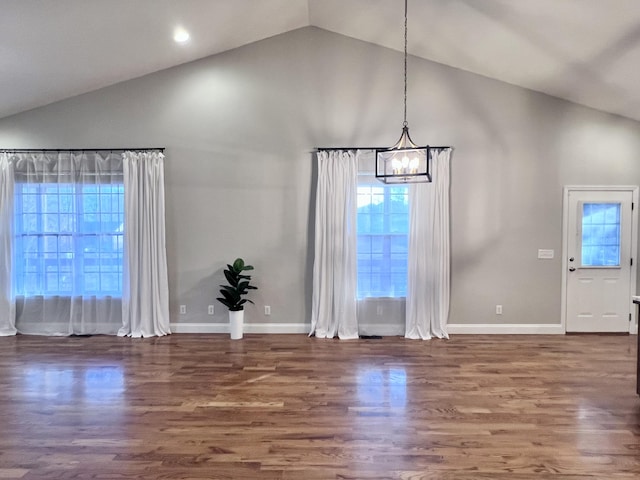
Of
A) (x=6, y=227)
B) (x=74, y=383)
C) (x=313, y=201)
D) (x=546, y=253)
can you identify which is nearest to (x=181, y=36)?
(x=313, y=201)

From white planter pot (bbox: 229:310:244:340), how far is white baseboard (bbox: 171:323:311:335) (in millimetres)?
267

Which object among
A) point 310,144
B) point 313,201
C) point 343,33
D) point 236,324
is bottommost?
point 236,324

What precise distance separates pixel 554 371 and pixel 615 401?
2.28ft

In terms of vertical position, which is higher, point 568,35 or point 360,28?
point 360,28

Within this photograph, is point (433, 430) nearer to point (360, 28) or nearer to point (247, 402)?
point (247, 402)

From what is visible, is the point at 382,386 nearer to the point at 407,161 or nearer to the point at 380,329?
the point at 380,329

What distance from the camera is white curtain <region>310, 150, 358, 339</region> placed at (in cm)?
518

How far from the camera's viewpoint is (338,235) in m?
5.19

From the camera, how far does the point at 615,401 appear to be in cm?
327

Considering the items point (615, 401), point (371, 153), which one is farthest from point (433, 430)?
point (371, 153)

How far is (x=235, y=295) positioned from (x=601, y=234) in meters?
4.91

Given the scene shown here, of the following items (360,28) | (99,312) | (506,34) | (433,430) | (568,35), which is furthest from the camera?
(99,312)

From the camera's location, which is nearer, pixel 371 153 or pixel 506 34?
pixel 506 34

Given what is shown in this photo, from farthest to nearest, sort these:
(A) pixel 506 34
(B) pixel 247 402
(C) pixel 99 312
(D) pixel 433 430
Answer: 1. (C) pixel 99 312
2. (A) pixel 506 34
3. (B) pixel 247 402
4. (D) pixel 433 430
